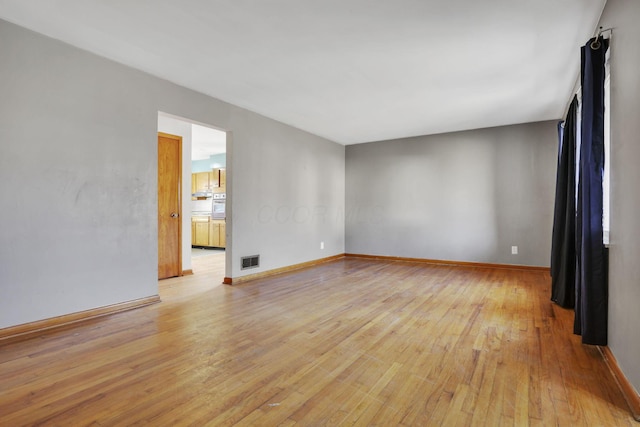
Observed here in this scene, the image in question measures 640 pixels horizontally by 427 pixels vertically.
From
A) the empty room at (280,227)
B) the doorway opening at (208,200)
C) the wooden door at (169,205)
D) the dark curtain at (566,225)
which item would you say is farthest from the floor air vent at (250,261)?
the dark curtain at (566,225)

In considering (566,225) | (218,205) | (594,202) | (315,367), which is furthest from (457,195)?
(218,205)

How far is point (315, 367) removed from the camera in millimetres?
2002

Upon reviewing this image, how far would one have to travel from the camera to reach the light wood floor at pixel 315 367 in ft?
5.05

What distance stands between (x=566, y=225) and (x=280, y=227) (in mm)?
3708

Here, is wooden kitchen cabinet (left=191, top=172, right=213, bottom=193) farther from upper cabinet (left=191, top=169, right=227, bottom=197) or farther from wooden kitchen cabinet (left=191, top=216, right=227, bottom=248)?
wooden kitchen cabinet (left=191, top=216, right=227, bottom=248)

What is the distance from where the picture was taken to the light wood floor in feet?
5.05

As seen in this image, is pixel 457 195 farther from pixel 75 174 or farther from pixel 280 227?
pixel 75 174

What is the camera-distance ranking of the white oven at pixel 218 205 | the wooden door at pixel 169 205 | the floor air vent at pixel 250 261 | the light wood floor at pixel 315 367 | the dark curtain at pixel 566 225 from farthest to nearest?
the white oven at pixel 218 205
the wooden door at pixel 169 205
the floor air vent at pixel 250 261
the dark curtain at pixel 566 225
the light wood floor at pixel 315 367

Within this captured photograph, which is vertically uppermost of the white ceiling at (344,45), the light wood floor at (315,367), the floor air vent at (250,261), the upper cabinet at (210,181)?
the white ceiling at (344,45)

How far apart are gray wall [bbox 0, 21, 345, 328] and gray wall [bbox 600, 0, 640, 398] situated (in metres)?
3.81

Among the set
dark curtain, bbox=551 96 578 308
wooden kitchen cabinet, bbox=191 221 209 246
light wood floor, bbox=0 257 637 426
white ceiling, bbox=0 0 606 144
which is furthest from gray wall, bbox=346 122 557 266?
wooden kitchen cabinet, bbox=191 221 209 246

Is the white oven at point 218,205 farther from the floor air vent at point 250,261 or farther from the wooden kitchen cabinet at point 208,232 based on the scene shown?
the floor air vent at point 250,261

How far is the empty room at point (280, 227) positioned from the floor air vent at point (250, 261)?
3 cm

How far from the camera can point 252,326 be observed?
8.93 ft
